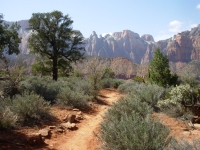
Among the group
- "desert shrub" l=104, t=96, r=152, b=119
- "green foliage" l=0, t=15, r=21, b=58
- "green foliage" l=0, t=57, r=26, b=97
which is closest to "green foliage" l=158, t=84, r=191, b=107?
"desert shrub" l=104, t=96, r=152, b=119

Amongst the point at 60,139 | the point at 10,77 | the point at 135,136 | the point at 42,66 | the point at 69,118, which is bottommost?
the point at 60,139

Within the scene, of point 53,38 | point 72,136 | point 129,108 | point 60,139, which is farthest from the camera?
point 53,38

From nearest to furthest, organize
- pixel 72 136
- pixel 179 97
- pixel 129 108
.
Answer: pixel 72 136 → pixel 129 108 → pixel 179 97

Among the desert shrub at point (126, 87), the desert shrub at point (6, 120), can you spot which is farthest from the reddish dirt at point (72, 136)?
the desert shrub at point (126, 87)

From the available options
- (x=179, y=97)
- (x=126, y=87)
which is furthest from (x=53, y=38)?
(x=179, y=97)

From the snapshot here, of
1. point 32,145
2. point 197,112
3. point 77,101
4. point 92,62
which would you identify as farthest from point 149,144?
point 92,62

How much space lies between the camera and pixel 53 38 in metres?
19.7

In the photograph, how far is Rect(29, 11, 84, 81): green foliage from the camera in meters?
19.3

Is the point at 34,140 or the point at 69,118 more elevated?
the point at 34,140

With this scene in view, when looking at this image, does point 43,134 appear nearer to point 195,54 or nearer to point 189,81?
point 189,81

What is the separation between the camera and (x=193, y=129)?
653 centimetres

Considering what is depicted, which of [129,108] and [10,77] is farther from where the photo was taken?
[10,77]

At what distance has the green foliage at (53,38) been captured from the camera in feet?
63.3

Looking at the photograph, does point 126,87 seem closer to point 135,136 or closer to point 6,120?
point 6,120
